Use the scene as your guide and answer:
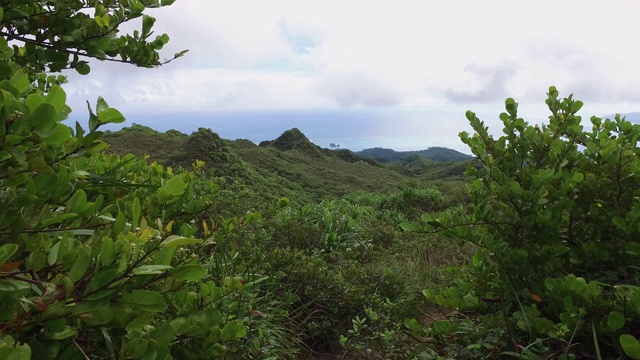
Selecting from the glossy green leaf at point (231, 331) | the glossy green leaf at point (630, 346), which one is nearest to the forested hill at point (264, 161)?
the glossy green leaf at point (231, 331)

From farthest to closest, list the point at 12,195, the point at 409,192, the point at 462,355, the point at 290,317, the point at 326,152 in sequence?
the point at 326,152, the point at 409,192, the point at 290,317, the point at 462,355, the point at 12,195

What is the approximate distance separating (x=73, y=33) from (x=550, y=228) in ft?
7.78

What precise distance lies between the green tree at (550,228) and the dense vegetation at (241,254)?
0.03ft

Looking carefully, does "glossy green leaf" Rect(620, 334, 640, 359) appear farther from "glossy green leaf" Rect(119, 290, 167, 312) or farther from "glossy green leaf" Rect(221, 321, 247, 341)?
"glossy green leaf" Rect(119, 290, 167, 312)

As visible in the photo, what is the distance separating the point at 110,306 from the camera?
102 centimetres

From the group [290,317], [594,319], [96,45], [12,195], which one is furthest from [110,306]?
[290,317]

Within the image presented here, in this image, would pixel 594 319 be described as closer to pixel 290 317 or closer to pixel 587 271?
pixel 587 271

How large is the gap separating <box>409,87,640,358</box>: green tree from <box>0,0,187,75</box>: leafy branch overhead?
1.63 metres

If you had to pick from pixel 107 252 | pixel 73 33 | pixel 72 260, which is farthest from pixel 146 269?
pixel 73 33

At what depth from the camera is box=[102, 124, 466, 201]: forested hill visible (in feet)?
41.6

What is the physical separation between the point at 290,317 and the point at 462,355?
188 cm

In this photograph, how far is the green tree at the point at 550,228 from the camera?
6.64ft

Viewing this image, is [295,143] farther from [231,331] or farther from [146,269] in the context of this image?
[146,269]

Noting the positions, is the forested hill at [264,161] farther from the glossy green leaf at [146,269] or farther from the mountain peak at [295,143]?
the glossy green leaf at [146,269]
